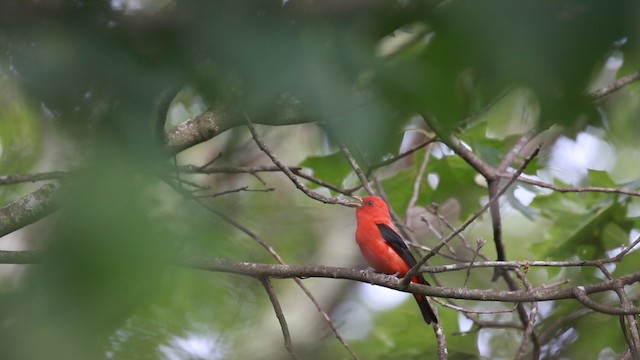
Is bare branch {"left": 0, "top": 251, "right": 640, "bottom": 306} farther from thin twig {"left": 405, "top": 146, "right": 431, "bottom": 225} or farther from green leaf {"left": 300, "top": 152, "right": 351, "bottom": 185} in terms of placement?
thin twig {"left": 405, "top": 146, "right": 431, "bottom": 225}

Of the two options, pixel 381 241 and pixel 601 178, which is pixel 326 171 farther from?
pixel 601 178

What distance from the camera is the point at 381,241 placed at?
578 centimetres

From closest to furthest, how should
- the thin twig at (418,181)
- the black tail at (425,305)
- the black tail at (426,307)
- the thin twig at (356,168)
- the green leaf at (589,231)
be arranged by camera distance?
the thin twig at (356,168), the black tail at (425,305), the black tail at (426,307), the green leaf at (589,231), the thin twig at (418,181)

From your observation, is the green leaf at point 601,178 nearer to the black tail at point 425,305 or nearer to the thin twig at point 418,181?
the thin twig at point 418,181

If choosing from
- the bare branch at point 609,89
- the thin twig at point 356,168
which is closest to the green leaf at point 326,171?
the thin twig at point 356,168

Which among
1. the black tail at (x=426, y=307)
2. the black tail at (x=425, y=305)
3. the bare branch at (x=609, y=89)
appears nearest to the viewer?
the bare branch at (x=609, y=89)

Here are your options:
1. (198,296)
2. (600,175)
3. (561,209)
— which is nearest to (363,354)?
(561,209)

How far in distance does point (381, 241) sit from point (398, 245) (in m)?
0.19

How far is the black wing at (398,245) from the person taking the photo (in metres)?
5.59

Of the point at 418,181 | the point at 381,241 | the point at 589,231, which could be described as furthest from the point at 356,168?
the point at 589,231

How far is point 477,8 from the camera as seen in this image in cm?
81

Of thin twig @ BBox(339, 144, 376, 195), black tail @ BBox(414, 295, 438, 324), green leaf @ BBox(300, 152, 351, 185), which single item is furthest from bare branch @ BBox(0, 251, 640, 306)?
green leaf @ BBox(300, 152, 351, 185)

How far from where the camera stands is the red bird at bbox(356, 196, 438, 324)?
18.5 feet

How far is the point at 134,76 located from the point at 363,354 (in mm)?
6280
